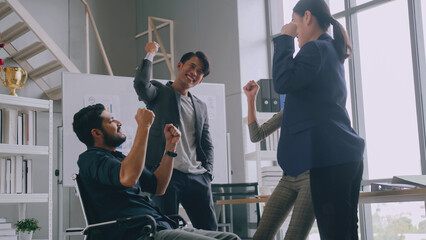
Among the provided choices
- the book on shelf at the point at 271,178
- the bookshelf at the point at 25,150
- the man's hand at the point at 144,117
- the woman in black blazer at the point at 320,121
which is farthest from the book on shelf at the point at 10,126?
the woman in black blazer at the point at 320,121

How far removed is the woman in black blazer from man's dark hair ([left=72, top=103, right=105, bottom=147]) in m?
0.75

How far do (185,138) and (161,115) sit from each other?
161 millimetres

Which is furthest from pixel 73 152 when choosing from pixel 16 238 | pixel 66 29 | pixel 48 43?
pixel 66 29

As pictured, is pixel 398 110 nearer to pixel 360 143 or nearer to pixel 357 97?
pixel 357 97

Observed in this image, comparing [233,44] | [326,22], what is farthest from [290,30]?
[233,44]

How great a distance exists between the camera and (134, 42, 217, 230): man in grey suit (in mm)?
2547

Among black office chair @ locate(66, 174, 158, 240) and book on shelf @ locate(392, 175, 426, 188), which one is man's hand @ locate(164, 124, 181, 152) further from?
book on shelf @ locate(392, 175, 426, 188)

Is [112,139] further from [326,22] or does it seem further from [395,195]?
[395,195]

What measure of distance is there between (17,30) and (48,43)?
35 cm

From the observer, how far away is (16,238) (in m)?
4.46

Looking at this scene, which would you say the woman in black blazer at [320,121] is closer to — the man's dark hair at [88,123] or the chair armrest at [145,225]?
the chair armrest at [145,225]

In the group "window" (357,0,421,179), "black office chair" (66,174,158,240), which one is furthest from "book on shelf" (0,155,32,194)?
"window" (357,0,421,179)

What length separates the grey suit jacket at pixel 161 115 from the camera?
2621mm

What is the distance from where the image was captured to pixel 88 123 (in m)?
2.14
